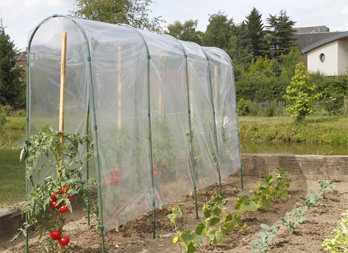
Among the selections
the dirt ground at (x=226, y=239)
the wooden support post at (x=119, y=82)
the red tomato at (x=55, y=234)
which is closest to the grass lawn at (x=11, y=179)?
the dirt ground at (x=226, y=239)

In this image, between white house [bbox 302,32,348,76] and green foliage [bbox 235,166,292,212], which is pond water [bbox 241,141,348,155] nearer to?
green foliage [bbox 235,166,292,212]

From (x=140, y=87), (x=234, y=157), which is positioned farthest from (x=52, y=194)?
(x=234, y=157)

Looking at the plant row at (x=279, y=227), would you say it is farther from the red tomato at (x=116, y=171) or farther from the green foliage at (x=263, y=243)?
the red tomato at (x=116, y=171)

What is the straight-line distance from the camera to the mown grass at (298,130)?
12289 millimetres

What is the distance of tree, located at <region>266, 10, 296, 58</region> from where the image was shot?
1415 inches

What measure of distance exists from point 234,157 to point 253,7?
36.0m

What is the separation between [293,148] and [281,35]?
27220mm

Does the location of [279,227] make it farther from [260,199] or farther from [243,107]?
[243,107]

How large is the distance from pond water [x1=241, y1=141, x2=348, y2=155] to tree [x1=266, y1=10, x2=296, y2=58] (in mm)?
24894

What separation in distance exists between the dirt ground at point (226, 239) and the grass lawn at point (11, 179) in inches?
37.5

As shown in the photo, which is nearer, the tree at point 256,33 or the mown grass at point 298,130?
the mown grass at point 298,130

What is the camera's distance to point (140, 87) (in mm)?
4102

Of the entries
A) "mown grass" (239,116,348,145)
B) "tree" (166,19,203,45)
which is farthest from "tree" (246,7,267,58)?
"mown grass" (239,116,348,145)

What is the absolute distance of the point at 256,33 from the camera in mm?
37312
